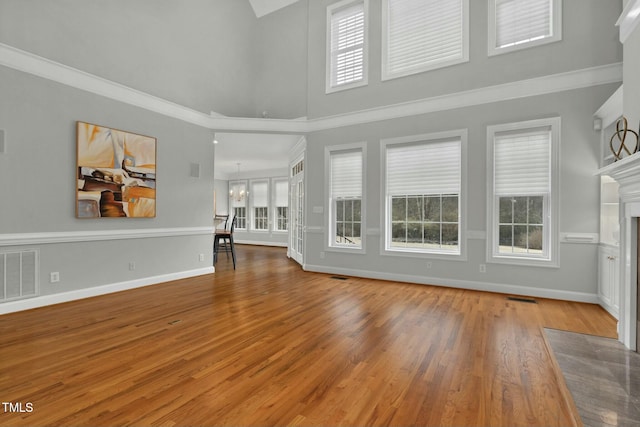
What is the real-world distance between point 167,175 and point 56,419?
4148 mm

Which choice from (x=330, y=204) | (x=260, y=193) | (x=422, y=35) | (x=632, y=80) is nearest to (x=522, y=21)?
(x=422, y=35)

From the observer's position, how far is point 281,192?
10.8 m

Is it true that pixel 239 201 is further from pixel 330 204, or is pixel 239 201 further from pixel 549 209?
pixel 549 209

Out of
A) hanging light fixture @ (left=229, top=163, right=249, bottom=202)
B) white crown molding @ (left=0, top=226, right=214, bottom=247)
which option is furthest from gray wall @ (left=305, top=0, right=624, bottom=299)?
hanging light fixture @ (left=229, top=163, right=249, bottom=202)

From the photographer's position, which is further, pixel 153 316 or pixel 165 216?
pixel 165 216

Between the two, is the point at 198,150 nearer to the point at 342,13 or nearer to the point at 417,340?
the point at 342,13

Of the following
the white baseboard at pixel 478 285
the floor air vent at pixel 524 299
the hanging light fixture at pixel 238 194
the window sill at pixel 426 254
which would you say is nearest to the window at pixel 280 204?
the hanging light fixture at pixel 238 194

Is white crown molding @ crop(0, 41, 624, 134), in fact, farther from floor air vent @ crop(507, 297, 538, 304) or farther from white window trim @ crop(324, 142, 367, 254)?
floor air vent @ crop(507, 297, 538, 304)

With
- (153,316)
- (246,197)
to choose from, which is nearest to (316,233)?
(153,316)

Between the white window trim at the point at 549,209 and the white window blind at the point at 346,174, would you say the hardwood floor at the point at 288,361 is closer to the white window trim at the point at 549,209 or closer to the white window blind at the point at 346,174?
the white window trim at the point at 549,209

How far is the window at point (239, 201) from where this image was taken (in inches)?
458

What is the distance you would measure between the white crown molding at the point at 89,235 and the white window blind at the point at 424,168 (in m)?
3.78

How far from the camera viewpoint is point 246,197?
37.9 ft

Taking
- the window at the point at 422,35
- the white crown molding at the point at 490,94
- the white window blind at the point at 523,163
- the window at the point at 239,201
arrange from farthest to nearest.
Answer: the window at the point at 239,201 → the window at the point at 422,35 → the white window blind at the point at 523,163 → the white crown molding at the point at 490,94
